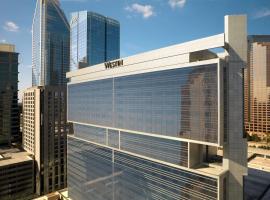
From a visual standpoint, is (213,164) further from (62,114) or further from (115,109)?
(62,114)

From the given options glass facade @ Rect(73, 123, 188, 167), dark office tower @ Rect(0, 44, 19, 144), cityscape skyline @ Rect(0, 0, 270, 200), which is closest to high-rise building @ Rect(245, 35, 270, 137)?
cityscape skyline @ Rect(0, 0, 270, 200)

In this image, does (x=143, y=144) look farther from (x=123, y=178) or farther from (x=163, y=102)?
(x=123, y=178)

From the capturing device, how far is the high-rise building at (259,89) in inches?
6905

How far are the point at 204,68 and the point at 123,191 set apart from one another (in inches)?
1641

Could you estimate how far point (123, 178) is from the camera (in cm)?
6431

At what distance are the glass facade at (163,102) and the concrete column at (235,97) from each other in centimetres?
324

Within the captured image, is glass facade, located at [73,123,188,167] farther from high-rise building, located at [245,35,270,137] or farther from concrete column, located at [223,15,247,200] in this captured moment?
high-rise building, located at [245,35,270,137]

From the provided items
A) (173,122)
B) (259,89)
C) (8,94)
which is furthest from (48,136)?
(259,89)

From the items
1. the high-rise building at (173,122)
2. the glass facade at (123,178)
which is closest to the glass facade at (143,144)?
the high-rise building at (173,122)

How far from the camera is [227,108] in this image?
40.8 metres

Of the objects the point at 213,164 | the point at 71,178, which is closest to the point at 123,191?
the point at 213,164

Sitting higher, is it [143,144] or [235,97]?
[235,97]

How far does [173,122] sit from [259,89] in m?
161

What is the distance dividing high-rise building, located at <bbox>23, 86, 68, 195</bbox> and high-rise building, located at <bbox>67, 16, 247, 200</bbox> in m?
53.8
